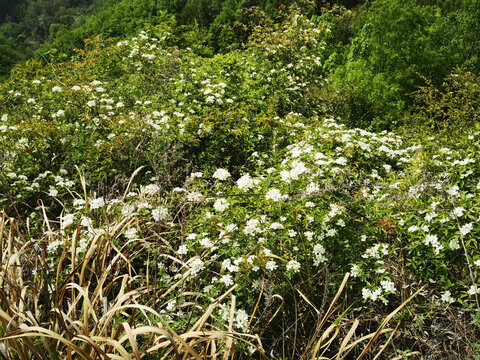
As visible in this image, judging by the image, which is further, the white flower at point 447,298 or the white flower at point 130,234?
the white flower at point 130,234

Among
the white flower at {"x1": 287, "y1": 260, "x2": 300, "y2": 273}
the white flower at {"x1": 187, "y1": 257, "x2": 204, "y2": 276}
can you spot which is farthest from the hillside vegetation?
the white flower at {"x1": 287, "y1": 260, "x2": 300, "y2": 273}

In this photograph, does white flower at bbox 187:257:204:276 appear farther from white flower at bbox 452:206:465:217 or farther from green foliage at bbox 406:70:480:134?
green foliage at bbox 406:70:480:134

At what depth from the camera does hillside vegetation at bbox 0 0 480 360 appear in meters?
2.12

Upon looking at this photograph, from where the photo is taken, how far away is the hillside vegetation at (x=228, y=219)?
6.95 feet

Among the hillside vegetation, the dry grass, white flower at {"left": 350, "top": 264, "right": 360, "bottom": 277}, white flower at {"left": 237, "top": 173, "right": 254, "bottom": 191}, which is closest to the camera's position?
the dry grass

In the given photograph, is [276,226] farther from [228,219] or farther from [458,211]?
[458,211]

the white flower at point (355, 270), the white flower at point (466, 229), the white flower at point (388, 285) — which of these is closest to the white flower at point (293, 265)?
the white flower at point (355, 270)

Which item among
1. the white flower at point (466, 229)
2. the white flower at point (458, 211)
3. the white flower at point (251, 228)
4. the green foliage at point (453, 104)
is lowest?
the green foliage at point (453, 104)

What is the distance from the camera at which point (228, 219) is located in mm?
2869

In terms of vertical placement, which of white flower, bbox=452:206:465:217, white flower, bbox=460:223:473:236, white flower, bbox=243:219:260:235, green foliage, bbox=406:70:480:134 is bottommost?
green foliage, bbox=406:70:480:134

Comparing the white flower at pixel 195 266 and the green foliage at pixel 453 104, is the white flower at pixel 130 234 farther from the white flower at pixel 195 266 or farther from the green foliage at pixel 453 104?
the green foliage at pixel 453 104

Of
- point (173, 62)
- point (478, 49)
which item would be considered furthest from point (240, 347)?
point (478, 49)

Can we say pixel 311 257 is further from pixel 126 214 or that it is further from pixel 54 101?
pixel 54 101

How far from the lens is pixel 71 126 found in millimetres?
4395
